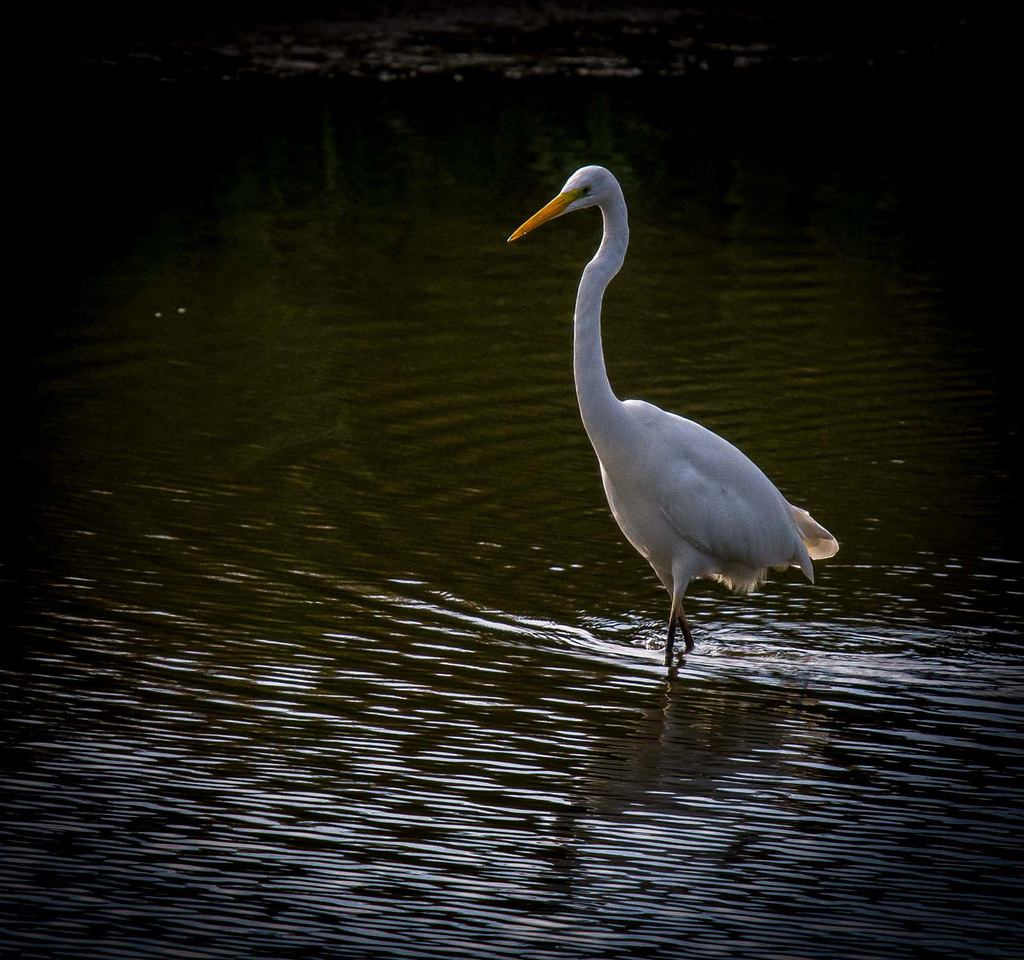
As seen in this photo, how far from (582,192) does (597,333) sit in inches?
22.7

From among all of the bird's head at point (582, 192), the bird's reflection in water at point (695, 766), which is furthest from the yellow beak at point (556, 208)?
the bird's reflection in water at point (695, 766)

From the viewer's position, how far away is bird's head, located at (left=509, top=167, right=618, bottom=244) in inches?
251

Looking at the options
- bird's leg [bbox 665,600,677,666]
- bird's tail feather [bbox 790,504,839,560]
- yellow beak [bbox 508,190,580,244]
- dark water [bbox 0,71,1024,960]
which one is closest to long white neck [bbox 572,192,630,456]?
yellow beak [bbox 508,190,580,244]

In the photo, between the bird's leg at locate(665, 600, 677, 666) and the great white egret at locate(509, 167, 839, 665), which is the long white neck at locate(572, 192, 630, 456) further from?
the bird's leg at locate(665, 600, 677, 666)

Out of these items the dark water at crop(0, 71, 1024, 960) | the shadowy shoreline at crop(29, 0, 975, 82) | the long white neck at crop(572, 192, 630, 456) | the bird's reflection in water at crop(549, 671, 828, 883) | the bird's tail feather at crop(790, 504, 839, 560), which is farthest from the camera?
the shadowy shoreline at crop(29, 0, 975, 82)

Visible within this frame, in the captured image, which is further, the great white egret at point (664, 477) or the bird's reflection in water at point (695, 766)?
the great white egret at point (664, 477)

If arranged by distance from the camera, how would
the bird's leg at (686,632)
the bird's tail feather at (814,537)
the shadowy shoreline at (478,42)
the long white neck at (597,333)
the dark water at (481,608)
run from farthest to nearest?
the shadowy shoreline at (478,42) < the bird's tail feather at (814,537) < the bird's leg at (686,632) < the long white neck at (597,333) < the dark water at (481,608)

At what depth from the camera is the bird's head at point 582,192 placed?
6.37 metres

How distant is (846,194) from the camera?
15.8 m

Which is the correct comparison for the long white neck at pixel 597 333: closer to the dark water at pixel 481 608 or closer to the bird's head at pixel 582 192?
the bird's head at pixel 582 192

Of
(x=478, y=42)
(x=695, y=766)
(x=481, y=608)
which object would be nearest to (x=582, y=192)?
(x=481, y=608)

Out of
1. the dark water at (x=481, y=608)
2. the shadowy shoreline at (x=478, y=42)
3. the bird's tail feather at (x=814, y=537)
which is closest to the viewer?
the dark water at (x=481, y=608)

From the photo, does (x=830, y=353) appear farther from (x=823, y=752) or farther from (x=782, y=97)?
(x=782, y=97)

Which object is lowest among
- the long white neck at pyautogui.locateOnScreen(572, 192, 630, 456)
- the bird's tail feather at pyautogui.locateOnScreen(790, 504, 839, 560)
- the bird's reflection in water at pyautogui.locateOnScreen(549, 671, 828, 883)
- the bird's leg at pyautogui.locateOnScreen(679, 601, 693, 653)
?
the bird's reflection in water at pyautogui.locateOnScreen(549, 671, 828, 883)
